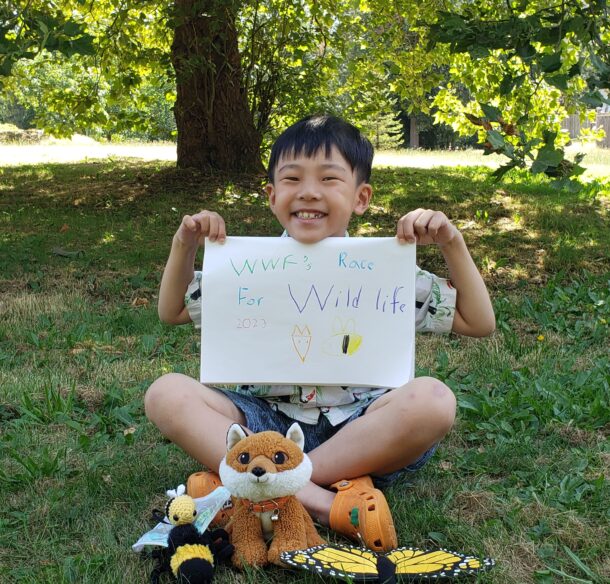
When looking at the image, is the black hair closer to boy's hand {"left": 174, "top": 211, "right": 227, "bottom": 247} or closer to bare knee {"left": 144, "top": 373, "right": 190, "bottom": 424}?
boy's hand {"left": 174, "top": 211, "right": 227, "bottom": 247}

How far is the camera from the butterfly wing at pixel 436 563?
5.15 ft

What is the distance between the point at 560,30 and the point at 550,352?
4.89 feet

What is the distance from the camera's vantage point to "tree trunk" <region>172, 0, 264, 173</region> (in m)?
7.25

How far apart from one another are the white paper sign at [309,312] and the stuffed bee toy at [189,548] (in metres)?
0.52

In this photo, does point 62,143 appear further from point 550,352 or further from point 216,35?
point 550,352

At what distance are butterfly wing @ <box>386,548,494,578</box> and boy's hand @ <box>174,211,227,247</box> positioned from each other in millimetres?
1064

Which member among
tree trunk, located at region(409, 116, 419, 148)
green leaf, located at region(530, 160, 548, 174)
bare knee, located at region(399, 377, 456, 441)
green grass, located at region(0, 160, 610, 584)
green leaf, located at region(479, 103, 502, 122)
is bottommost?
tree trunk, located at region(409, 116, 419, 148)

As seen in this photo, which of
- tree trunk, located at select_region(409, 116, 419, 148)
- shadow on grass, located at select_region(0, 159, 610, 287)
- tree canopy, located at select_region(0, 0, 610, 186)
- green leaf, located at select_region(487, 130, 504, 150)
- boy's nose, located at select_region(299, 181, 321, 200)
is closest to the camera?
boy's nose, located at select_region(299, 181, 321, 200)

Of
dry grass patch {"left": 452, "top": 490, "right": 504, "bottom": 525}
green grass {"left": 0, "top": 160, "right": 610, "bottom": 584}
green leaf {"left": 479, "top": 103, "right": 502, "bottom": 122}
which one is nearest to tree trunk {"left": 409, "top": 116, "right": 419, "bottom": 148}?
green grass {"left": 0, "top": 160, "right": 610, "bottom": 584}

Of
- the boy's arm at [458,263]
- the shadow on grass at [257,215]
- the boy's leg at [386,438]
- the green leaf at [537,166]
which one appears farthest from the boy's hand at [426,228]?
the shadow on grass at [257,215]

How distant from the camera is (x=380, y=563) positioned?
1.57 m

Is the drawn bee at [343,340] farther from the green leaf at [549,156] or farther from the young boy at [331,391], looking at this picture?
the green leaf at [549,156]

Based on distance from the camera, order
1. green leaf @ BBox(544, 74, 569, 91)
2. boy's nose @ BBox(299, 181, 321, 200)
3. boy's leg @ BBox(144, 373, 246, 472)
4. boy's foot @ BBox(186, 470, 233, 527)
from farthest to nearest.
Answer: green leaf @ BBox(544, 74, 569, 91) → boy's nose @ BBox(299, 181, 321, 200) → boy's leg @ BBox(144, 373, 246, 472) → boy's foot @ BBox(186, 470, 233, 527)

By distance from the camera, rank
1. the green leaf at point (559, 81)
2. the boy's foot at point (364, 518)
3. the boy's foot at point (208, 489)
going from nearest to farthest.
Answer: the boy's foot at point (364, 518) < the boy's foot at point (208, 489) < the green leaf at point (559, 81)
